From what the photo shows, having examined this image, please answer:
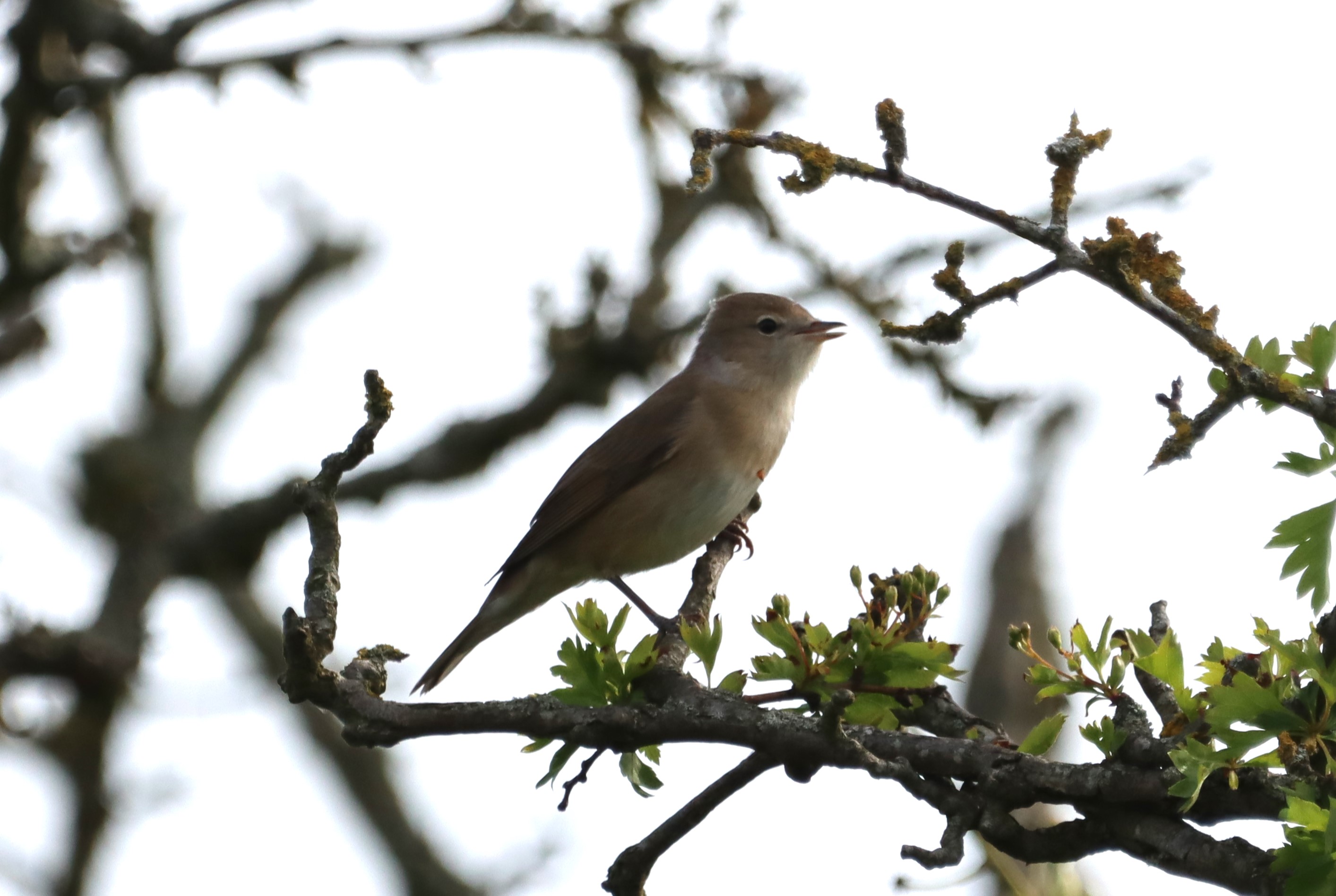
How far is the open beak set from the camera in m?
7.84

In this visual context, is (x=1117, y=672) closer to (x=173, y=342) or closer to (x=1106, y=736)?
(x=1106, y=736)

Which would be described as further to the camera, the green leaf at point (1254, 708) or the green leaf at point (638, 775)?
the green leaf at point (638, 775)

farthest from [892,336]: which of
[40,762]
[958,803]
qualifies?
[40,762]

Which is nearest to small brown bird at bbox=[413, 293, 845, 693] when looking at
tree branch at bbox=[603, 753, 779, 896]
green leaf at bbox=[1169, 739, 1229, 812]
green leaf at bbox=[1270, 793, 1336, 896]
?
tree branch at bbox=[603, 753, 779, 896]

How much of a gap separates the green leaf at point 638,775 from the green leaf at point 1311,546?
152cm

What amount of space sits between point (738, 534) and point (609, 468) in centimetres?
84

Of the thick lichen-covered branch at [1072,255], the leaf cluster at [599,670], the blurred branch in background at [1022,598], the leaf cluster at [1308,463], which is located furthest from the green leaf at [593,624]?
the blurred branch in background at [1022,598]

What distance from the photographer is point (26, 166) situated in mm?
6980

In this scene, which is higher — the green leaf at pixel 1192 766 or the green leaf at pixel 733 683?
the green leaf at pixel 733 683

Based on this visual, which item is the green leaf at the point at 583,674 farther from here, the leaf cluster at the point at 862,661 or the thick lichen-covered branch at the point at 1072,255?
the thick lichen-covered branch at the point at 1072,255

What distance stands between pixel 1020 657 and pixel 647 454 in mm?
7642

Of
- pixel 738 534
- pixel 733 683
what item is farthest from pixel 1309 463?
pixel 738 534

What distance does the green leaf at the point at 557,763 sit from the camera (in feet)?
11.0

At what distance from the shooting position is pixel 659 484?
703 centimetres
